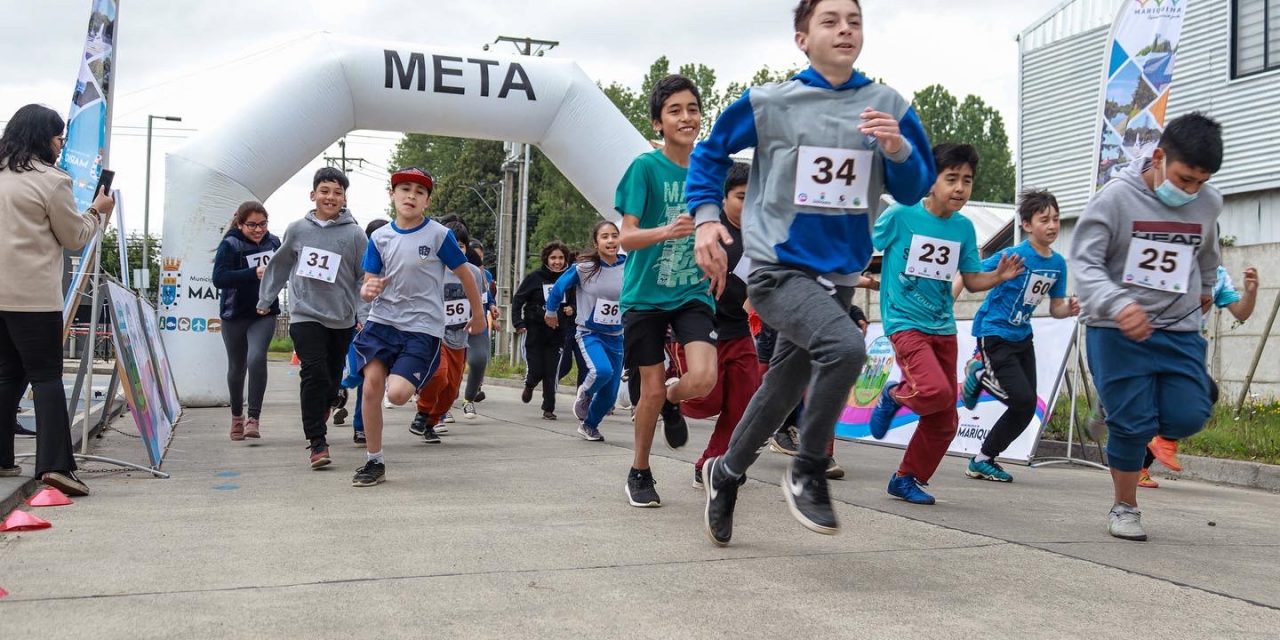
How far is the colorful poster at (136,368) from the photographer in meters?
6.41

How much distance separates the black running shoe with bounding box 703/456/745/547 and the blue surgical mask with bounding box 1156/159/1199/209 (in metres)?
2.20

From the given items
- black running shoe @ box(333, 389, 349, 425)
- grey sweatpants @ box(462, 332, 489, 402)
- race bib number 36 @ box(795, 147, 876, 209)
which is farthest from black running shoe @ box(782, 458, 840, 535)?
grey sweatpants @ box(462, 332, 489, 402)

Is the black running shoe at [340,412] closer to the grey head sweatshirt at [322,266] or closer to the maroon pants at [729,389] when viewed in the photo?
the grey head sweatshirt at [322,266]

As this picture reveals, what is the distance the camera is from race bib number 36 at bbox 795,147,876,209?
12.8 ft

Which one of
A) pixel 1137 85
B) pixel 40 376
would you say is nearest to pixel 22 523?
pixel 40 376

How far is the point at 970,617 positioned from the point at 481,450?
5.35 metres

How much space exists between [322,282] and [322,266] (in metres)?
0.10

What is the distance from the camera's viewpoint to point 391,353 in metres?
6.34

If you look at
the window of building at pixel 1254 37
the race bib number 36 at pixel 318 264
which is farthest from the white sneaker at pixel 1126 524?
the window of building at pixel 1254 37

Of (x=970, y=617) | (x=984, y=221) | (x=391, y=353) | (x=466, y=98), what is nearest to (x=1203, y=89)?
(x=466, y=98)

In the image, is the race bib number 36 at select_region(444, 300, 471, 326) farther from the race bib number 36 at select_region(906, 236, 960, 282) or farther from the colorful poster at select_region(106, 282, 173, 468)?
the race bib number 36 at select_region(906, 236, 960, 282)

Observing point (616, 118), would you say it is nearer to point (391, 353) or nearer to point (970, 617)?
point (391, 353)

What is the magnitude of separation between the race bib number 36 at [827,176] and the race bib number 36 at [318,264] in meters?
4.17

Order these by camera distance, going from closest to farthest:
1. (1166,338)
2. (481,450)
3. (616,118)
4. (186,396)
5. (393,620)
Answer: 1. (393,620)
2. (1166,338)
3. (481,450)
4. (186,396)
5. (616,118)
